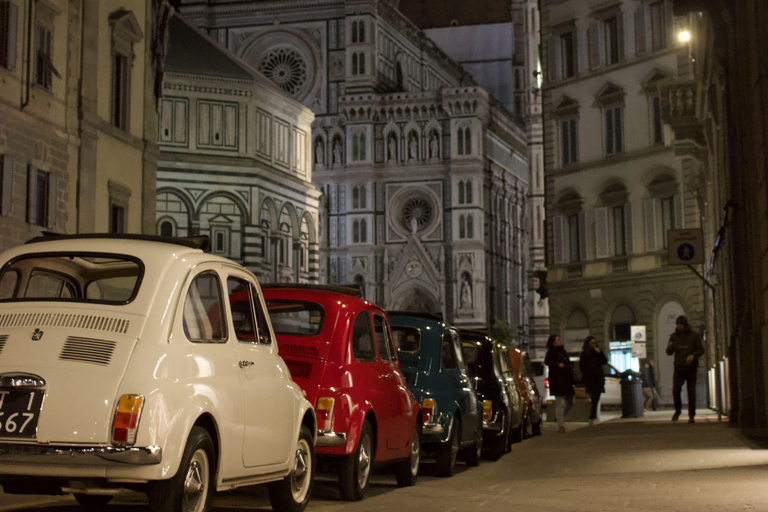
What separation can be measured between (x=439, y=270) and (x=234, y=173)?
1157 inches

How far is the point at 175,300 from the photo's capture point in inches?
278

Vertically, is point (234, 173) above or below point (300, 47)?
below

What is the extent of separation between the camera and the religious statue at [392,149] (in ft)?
286

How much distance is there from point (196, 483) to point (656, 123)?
3645 cm

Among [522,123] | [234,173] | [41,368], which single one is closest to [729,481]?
[41,368]

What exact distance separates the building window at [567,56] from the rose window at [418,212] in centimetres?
4114

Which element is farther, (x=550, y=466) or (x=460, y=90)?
(x=460, y=90)

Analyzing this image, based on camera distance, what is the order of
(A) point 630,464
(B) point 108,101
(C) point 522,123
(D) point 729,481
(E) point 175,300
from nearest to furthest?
(E) point 175,300
(D) point 729,481
(A) point 630,464
(B) point 108,101
(C) point 522,123

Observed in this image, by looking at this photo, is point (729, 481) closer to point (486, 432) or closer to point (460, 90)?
point (486, 432)

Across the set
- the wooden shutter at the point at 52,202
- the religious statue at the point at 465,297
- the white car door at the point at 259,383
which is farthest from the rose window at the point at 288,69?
the white car door at the point at 259,383

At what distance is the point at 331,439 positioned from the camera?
9297 millimetres

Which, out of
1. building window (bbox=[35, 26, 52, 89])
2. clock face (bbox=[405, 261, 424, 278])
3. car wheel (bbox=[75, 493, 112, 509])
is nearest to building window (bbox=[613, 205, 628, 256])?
building window (bbox=[35, 26, 52, 89])

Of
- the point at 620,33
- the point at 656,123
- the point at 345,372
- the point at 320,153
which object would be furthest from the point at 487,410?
the point at 320,153

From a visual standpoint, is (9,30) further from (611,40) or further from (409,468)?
(611,40)
